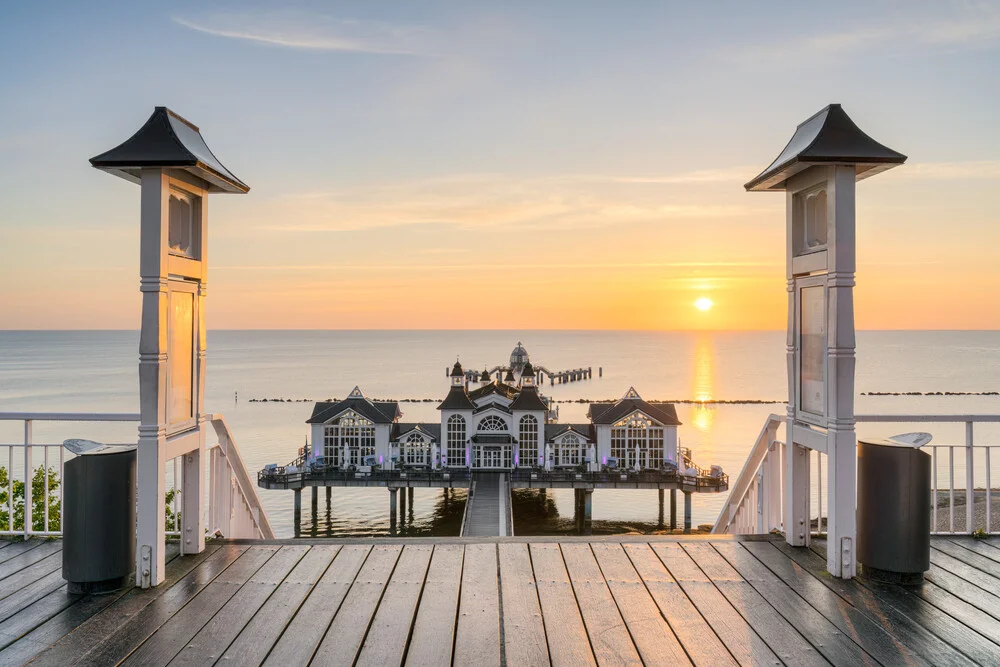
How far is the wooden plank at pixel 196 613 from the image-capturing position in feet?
A: 9.32

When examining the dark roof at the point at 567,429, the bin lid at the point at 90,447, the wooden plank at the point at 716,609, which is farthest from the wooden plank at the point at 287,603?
the dark roof at the point at 567,429

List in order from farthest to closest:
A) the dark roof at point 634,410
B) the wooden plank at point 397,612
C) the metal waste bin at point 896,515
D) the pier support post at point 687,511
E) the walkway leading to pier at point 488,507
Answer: the dark roof at point 634,410, the pier support post at point 687,511, the walkway leading to pier at point 488,507, the metal waste bin at point 896,515, the wooden plank at point 397,612

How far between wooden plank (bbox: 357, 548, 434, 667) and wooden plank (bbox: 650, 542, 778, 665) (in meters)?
1.47

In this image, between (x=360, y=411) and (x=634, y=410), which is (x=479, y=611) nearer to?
(x=634, y=410)

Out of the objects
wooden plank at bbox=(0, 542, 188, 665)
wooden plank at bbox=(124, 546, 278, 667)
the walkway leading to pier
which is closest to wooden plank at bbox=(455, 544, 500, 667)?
wooden plank at bbox=(124, 546, 278, 667)

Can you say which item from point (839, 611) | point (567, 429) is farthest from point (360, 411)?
point (839, 611)

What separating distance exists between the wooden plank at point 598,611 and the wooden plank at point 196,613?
6.17ft

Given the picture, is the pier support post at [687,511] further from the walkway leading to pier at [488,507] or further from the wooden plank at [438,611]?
the wooden plank at [438,611]

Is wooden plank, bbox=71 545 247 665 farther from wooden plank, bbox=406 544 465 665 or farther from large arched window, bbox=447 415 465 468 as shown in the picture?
large arched window, bbox=447 415 465 468

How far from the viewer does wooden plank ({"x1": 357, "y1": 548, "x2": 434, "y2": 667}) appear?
2.82 meters

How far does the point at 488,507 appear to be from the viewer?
21.1m

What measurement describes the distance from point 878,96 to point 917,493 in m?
5.76

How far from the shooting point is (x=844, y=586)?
369 centimetres

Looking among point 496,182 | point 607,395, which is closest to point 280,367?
point 607,395
